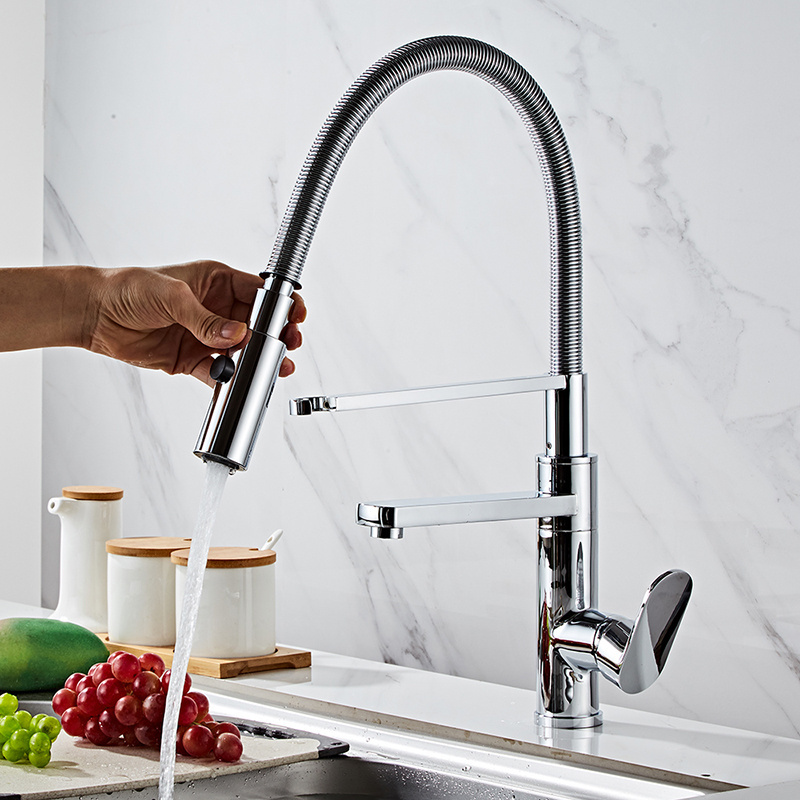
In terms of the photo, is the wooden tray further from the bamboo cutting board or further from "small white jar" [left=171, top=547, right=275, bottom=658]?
the bamboo cutting board

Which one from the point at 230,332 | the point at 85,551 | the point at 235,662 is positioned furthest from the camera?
the point at 85,551

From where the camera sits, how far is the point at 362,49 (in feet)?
4.47

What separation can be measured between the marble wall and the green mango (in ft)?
1.17

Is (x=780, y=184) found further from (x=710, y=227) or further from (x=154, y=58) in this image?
(x=154, y=58)

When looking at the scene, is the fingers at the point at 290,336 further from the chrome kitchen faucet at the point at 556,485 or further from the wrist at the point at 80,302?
the wrist at the point at 80,302

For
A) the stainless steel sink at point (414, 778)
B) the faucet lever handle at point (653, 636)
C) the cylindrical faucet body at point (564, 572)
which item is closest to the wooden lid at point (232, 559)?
the stainless steel sink at point (414, 778)

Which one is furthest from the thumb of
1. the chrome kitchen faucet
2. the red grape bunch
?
the red grape bunch

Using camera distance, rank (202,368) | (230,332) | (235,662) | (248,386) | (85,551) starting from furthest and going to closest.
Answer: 1. (85,551)
2. (235,662)
3. (202,368)
4. (230,332)
5. (248,386)

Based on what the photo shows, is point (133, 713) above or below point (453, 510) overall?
below

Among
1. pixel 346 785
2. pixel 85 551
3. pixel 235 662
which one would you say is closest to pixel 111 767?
pixel 346 785

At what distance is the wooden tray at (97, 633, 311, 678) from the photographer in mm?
1146

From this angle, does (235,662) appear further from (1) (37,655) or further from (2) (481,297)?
(2) (481,297)

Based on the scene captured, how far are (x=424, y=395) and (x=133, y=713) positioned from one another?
32cm

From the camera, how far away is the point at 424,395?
0.92 m
